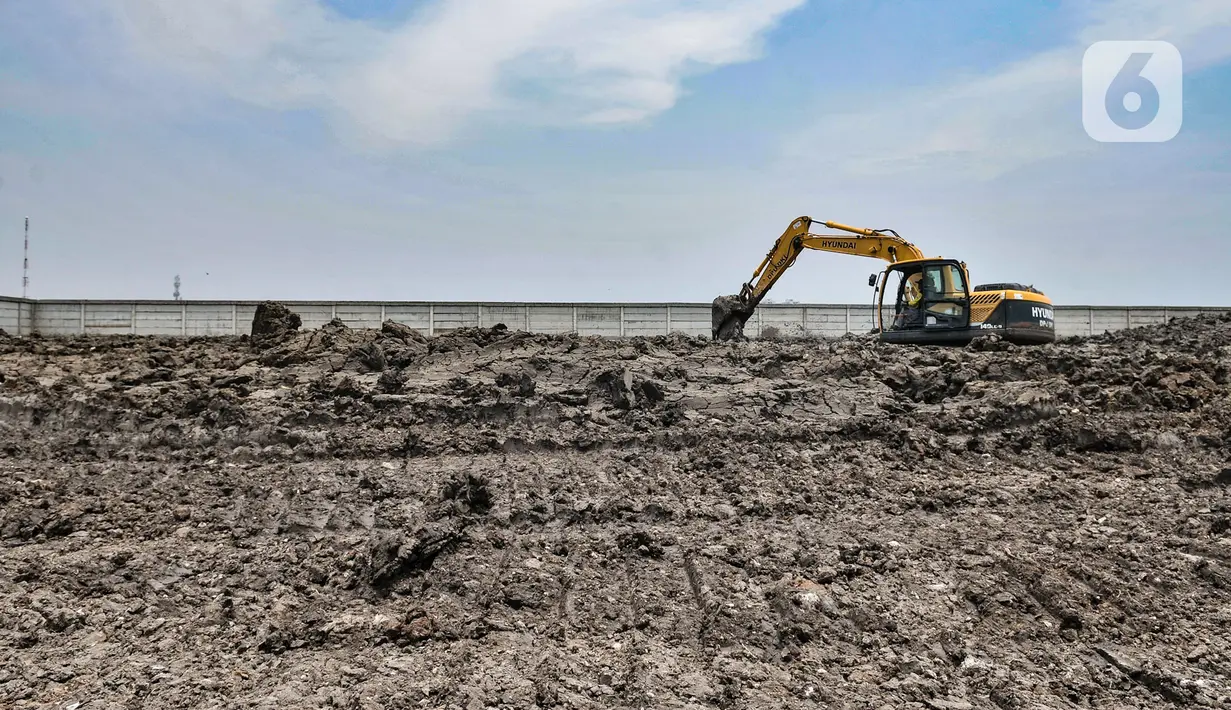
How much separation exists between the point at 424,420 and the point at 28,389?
4070 millimetres

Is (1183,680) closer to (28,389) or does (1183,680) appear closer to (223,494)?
(223,494)

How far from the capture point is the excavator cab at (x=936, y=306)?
11.5 metres

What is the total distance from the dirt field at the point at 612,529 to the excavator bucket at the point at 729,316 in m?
4.10

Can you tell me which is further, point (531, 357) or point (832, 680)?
point (531, 357)

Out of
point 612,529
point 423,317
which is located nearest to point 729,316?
point 423,317

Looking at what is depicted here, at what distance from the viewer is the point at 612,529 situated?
216 inches

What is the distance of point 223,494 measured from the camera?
609 cm

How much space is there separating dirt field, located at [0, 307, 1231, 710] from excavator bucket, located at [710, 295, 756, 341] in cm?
410

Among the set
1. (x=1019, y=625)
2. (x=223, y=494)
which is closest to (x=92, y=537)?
(x=223, y=494)

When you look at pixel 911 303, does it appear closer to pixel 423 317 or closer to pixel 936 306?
pixel 936 306

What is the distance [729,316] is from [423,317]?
672cm

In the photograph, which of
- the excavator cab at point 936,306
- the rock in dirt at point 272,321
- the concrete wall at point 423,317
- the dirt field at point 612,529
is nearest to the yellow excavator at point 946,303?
the excavator cab at point 936,306

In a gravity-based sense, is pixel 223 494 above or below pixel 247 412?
below

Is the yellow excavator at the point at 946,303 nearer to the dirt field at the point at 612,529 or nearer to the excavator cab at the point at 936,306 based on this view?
the excavator cab at the point at 936,306
